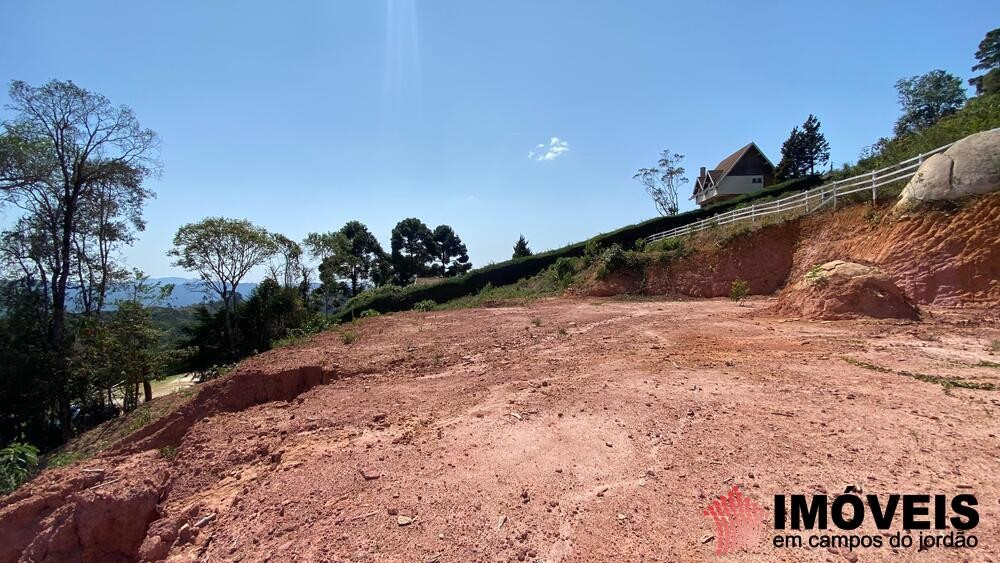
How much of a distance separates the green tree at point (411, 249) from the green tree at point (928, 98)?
44972 mm

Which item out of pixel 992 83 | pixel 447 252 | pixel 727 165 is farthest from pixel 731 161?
pixel 447 252

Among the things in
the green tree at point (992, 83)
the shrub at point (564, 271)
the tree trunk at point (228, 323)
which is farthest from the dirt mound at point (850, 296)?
the green tree at point (992, 83)

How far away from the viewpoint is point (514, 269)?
30.1 meters

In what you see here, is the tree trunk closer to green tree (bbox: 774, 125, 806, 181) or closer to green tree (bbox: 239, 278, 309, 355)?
green tree (bbox: 239, 278, 309, 355)

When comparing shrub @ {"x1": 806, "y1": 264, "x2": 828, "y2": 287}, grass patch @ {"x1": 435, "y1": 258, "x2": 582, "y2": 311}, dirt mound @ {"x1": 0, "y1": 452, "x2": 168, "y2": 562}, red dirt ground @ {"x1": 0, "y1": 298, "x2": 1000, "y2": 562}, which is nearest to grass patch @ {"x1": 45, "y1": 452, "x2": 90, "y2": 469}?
red dirt ground @ {"x1": 0, "y1": 298, "x2": 1000, "y2": 562}

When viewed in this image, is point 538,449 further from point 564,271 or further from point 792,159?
point 792,159

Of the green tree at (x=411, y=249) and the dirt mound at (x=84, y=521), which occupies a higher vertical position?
the green tree at (x=411, y=249)

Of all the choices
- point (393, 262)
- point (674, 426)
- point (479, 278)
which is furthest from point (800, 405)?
point (393, 262)

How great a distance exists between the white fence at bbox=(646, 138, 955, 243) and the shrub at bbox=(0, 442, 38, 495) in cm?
2002

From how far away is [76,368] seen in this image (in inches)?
507

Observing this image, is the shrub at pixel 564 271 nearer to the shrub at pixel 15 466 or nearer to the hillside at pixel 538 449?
the hillside at pixel 538 449

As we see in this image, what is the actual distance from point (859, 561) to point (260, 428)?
5719mm

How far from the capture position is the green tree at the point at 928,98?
3106 centimetres

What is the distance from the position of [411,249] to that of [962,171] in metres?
43.5
